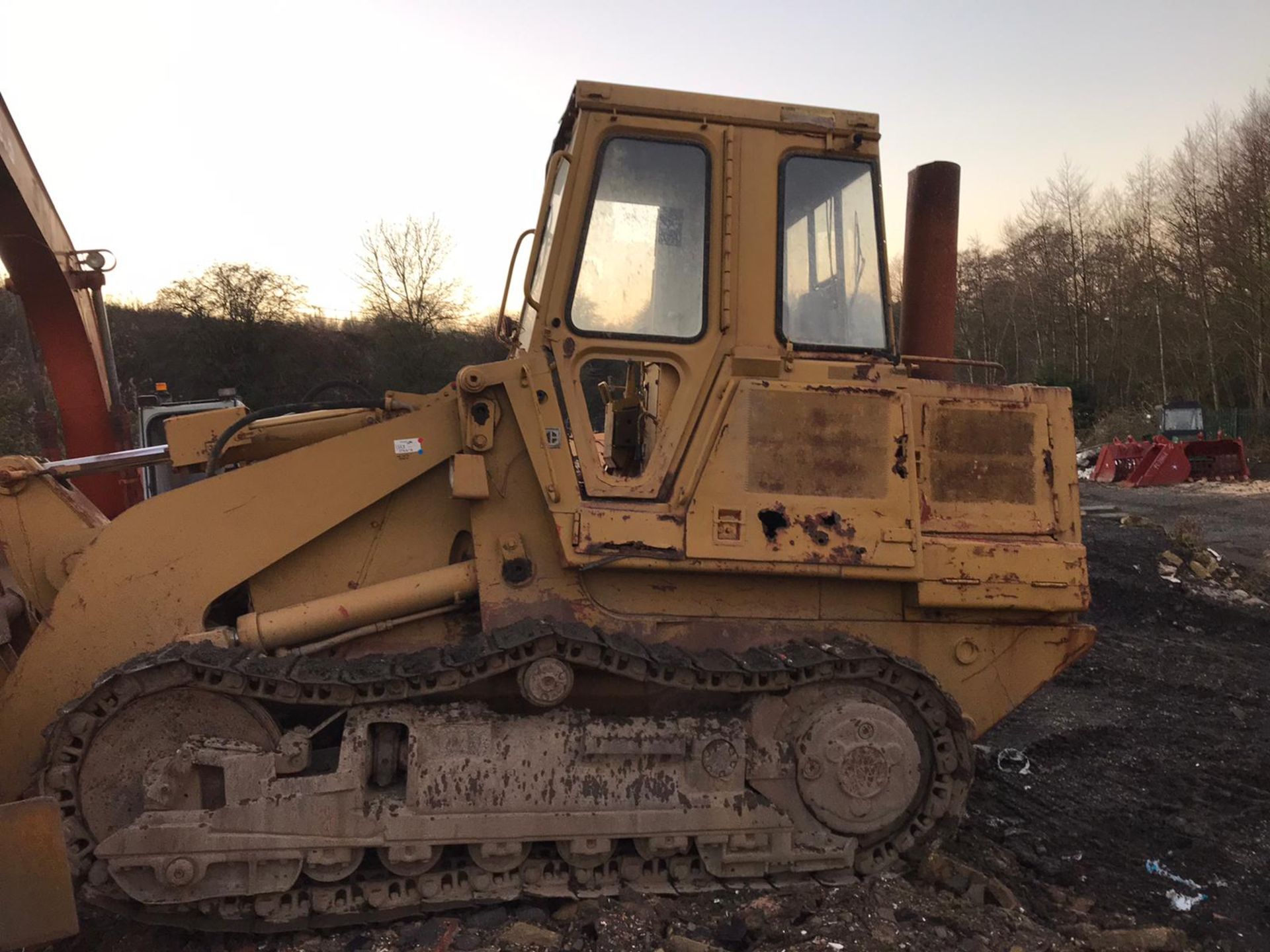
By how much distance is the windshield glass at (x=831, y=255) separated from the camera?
3.79 meters

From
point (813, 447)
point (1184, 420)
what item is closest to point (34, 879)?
point (813, 447)

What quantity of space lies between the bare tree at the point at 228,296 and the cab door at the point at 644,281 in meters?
26.6

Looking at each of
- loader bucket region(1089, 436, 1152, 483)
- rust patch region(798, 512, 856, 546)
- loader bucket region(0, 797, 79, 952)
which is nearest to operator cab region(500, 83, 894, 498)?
rust patch region(798, 512, 856, 546)

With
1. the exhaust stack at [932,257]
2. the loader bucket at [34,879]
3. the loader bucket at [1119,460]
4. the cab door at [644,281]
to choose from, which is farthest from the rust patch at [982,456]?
the loader bucket at [1119,460]

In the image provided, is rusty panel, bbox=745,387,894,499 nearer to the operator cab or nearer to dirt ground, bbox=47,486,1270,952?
the operator cab

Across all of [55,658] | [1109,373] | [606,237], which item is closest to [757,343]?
[606,237]

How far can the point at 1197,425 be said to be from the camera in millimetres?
23234

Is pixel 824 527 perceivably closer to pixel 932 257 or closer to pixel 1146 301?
pixel 932 257

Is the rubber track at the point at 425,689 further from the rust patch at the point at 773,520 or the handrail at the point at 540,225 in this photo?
the handrail at the point at 540,225

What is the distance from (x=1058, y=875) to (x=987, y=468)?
1965 mm

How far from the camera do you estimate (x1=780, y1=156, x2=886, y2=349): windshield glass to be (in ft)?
12.4

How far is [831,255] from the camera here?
387 cm

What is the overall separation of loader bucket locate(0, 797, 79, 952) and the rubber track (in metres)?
0.27

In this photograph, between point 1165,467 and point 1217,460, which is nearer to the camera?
point 1165,467
